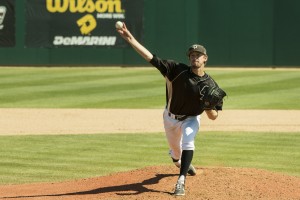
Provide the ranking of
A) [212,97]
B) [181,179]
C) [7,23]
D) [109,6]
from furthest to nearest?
[109,6], [7,23], [212,97], [181,179]

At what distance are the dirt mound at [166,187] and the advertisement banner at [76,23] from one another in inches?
824

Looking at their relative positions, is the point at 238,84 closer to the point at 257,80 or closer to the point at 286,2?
the point at 257,80

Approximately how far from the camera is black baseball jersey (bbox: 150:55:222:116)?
9.20m

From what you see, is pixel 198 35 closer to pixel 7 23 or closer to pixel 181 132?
pixel 7 23

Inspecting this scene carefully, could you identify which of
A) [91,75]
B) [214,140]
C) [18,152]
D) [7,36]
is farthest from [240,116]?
[7,36]

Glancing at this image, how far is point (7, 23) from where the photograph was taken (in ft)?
99.8

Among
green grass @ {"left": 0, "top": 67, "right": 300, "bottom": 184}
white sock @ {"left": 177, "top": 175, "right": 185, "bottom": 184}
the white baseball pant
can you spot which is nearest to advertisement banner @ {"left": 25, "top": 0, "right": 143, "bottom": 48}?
green grass @ {"left": 0, "top": 67, "right": 300, "bottom": 184}

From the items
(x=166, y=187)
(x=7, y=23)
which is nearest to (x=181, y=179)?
(x=166, y=187)

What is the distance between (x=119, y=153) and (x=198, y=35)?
723 inches

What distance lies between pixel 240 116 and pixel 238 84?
7.17m

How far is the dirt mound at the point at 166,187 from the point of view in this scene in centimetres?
890

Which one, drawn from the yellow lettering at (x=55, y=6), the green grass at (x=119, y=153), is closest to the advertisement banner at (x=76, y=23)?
the yellow lettering at (x=55, y=6)

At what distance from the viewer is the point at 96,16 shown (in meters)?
30.9

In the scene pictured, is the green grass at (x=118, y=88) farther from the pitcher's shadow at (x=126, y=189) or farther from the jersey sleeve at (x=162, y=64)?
→ the jersey sleeve at (x=162, y=64)
